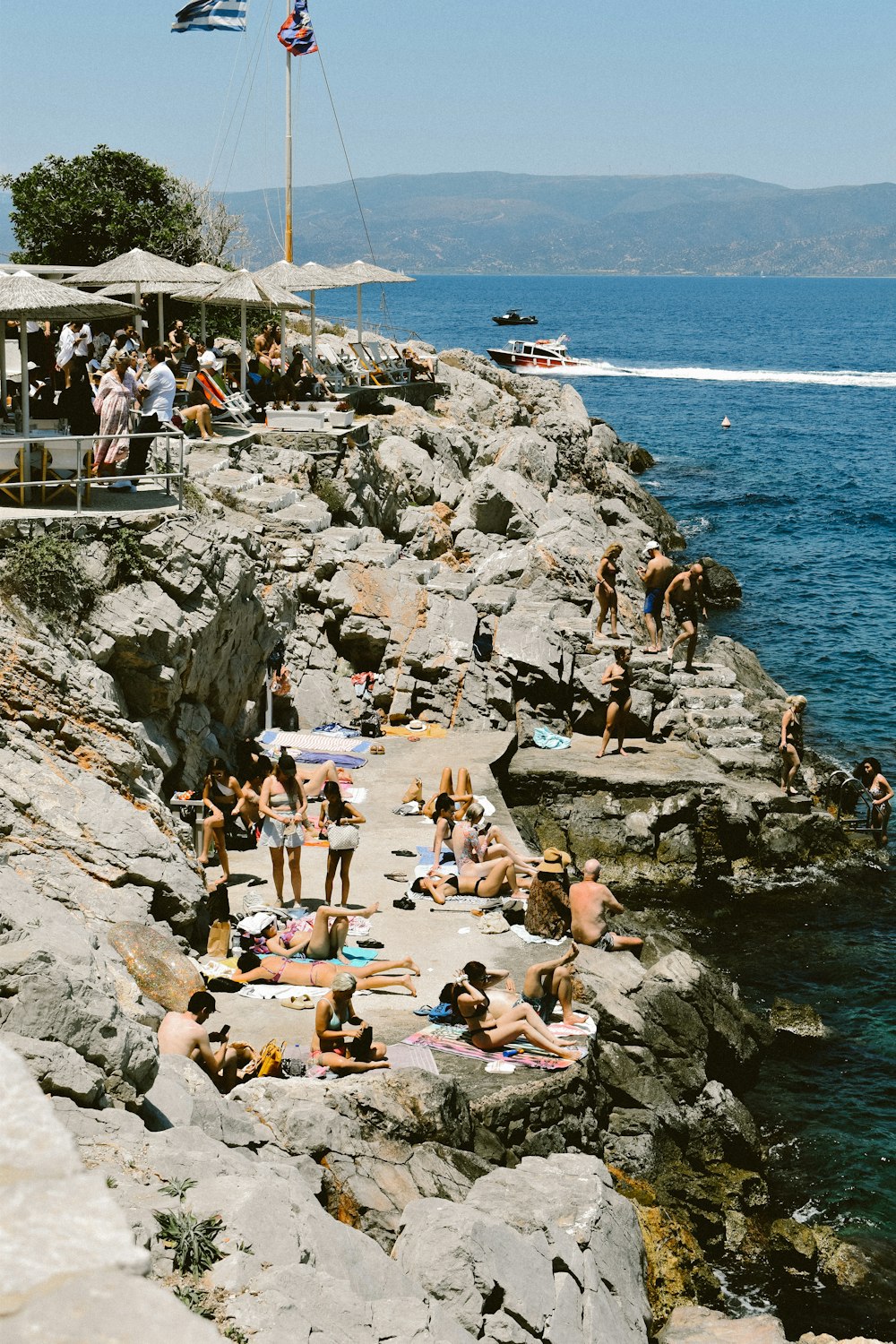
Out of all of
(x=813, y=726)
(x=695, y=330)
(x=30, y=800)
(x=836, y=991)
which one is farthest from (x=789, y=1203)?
(x=695, y=330)

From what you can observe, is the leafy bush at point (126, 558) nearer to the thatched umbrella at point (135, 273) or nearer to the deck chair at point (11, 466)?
the deck chair at point (11, 466)

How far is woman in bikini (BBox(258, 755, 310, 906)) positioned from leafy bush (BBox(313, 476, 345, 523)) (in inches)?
480

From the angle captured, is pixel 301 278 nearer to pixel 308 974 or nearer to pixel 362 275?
pixel 362 275

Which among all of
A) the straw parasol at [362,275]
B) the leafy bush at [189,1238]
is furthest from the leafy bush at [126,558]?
the straw parasol at [362,275]

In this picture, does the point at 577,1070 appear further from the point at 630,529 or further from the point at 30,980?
the point at 630,529

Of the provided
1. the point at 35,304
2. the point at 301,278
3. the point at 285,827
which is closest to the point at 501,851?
the point at 285,827

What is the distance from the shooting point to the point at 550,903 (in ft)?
48.7

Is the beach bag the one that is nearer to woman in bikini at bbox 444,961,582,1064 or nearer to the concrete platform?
the concrete platform

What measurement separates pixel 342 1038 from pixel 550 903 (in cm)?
388

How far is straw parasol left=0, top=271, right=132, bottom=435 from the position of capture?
51.9 feet

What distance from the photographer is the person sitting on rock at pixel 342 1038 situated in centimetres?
1137

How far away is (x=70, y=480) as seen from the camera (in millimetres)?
17000

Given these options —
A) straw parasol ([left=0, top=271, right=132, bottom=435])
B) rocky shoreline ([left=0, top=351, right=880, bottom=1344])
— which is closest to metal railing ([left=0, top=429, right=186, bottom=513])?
straw parasol ([left=0, top=271, right=132, bottom=435])

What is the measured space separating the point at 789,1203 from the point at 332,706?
1144cm
